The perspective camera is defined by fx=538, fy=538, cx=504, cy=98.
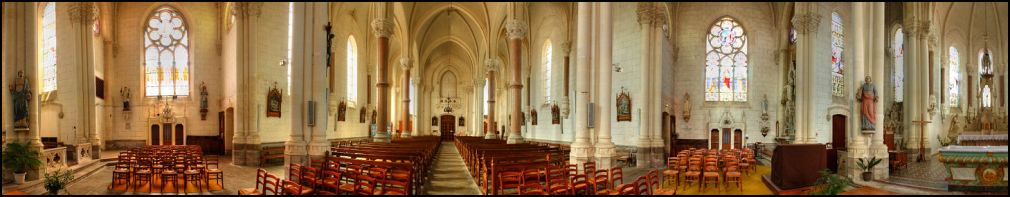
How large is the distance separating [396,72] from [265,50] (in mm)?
29238

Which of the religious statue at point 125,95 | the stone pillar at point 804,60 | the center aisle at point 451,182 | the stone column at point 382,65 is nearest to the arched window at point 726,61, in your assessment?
the stone pillar at point 804,60

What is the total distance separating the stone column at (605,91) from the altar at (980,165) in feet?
21.8

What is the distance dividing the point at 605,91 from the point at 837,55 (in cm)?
1748

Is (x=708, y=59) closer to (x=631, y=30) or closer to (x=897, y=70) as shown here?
(x=631, y=30)

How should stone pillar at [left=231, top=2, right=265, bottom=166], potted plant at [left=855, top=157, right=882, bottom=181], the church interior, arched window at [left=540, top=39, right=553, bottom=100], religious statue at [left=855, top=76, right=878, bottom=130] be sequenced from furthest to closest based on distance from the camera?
arched window at [left=540, top=39, right=553, bottom=100], stone pillar at [left=231, top=2, right=265, bottom=166], religious statue at [left=855, top=76, right=878, bottom=130], potted plant at [left=855, top=157, right=882, bottom=181], the church interior

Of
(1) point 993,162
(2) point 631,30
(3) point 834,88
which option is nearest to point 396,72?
(2) point 631,30

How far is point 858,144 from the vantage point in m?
13.1

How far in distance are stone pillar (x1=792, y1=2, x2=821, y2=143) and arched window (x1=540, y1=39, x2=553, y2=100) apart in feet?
41.8

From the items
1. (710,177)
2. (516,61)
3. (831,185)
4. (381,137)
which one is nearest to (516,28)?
(516,61)

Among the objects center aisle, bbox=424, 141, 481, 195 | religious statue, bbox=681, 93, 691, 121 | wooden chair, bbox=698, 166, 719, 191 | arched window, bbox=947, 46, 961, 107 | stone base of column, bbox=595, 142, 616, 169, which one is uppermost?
arched window, bbox=947, 46, 961, 107

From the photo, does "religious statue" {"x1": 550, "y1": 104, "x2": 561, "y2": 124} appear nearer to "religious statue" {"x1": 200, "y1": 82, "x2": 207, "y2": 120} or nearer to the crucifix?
the crucifix

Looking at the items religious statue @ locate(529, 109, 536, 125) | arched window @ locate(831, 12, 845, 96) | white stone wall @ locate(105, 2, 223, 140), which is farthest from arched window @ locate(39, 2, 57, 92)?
arched window @ locate(831, 12, 845, 96)

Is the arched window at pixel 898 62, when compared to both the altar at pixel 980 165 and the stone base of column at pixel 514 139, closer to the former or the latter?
the altar at pixel 980 165

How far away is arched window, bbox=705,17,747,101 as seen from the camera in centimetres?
2469
